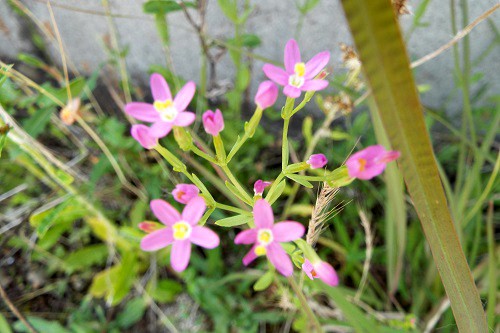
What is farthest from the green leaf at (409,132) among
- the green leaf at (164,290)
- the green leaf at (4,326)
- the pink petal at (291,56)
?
the green leaf at (4,326)

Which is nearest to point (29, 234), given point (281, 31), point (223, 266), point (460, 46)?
point (223, 266)

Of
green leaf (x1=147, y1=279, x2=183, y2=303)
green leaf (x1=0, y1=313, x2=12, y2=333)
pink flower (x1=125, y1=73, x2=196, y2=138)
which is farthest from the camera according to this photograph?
green leaf (x1=147, y1=279, x2=183, y2=303)

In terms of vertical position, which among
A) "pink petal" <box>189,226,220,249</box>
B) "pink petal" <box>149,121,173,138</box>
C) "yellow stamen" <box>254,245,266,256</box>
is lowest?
"yellow stamen" <box>254,245,266,256</box>

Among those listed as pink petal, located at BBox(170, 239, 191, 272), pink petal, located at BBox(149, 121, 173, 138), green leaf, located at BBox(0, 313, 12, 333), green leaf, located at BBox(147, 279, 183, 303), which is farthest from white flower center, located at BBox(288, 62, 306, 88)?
green leaf, located at BBox(0, 313, 12, 333)

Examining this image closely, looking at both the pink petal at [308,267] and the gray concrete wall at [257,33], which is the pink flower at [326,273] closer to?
the pink petal at [308,267]

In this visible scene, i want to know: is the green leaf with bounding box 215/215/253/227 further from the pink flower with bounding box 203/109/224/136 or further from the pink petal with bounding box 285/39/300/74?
the pink petal with bounding box 285/39/300/74

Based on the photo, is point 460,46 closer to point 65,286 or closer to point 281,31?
point 281,31

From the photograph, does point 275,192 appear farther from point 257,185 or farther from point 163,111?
point 163,111

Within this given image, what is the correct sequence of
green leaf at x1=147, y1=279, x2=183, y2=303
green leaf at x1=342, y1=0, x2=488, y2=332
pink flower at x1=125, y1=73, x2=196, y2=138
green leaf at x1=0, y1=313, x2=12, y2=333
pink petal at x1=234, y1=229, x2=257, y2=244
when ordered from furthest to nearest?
green leaf at x1=147, y1=279, x2=183, y2=303 < green leaf at x1=0, y1=313, x2=12, y2=333 < pink flower at x1=125, y1=73, x2=196, y2=138 < pink petal at x1=234, y1=229, x2=257, y2=244 < green leaf at x1=342, y1=0, x2=488, y2=332
